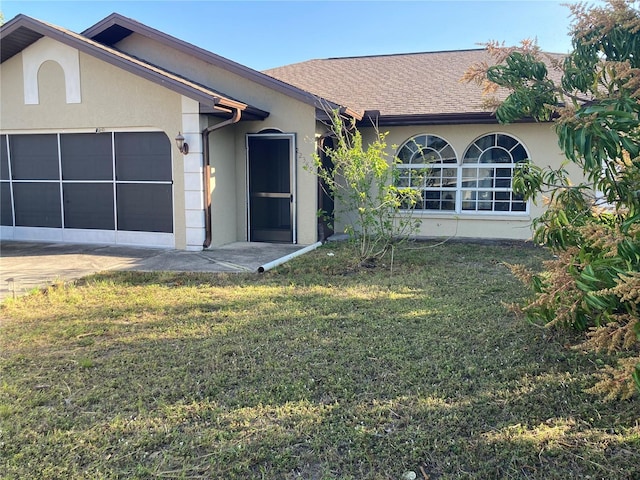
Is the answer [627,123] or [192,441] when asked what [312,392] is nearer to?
[192,441]

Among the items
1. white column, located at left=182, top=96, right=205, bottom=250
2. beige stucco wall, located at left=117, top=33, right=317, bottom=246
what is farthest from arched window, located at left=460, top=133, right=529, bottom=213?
white column, located at left=182, top=96, right=205, bottom=250

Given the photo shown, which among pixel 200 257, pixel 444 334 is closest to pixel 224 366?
pixel 444 334

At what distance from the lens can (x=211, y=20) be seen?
1416 centimetres

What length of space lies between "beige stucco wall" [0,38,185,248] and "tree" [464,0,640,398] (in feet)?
23.4

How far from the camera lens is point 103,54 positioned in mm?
9992

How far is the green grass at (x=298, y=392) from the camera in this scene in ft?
9.84

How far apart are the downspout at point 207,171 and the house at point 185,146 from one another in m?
0.03

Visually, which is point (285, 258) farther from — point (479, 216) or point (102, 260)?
point (479, 216)

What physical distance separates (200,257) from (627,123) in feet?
25.7

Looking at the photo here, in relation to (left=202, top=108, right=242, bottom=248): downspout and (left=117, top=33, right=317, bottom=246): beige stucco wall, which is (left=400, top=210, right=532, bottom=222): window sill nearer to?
(left=117, top=33, right=317, bottom=246): beige stucco wall

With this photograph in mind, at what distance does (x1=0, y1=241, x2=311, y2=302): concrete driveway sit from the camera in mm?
7895

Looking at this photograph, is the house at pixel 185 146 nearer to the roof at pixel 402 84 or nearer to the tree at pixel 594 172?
the roof at pixel 402 84

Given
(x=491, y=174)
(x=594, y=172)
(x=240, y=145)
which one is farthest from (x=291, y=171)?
(x=594, y=172)

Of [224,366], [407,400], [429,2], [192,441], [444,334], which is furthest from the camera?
[429,2]
